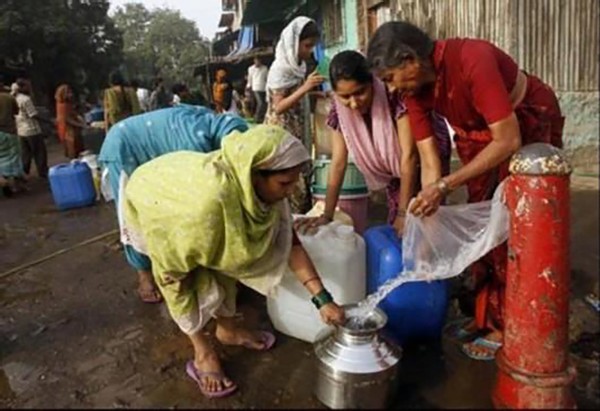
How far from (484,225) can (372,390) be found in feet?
2.76

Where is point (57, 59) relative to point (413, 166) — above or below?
above

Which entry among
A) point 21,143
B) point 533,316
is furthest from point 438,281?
point 21,143

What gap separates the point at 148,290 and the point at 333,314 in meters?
1.72

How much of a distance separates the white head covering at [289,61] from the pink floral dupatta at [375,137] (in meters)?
1.14

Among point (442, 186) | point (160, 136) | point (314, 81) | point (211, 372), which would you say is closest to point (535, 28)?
point (314, 81)

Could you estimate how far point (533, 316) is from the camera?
195cm

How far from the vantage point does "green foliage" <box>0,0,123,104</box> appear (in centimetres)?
1647

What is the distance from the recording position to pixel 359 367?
6.48 feet

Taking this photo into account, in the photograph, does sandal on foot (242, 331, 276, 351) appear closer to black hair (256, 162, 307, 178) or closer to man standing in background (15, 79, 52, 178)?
black hair (256, 162, 307, 178)

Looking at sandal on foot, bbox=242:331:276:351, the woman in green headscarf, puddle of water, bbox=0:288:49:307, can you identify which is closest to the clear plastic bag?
the woman in green headscarf

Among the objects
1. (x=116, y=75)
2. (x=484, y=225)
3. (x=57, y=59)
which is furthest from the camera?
(x=57, y=59)

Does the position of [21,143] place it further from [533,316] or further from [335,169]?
[533,316]

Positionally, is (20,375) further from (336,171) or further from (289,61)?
(289,61)

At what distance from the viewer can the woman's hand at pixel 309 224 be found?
8.67 ft
